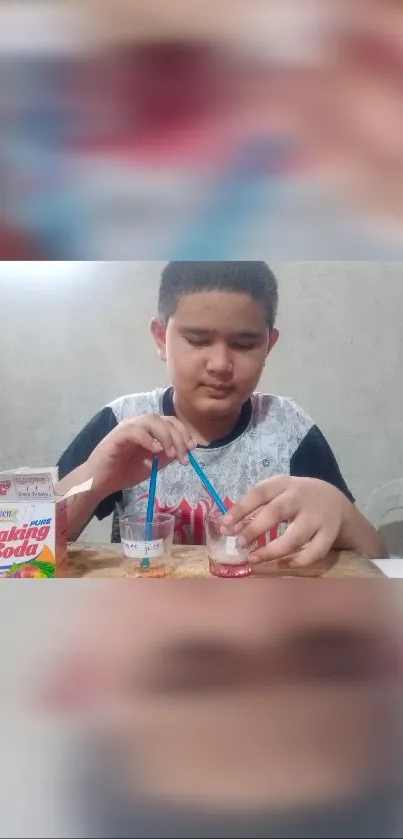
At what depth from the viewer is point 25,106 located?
0.75m

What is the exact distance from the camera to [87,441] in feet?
3.12

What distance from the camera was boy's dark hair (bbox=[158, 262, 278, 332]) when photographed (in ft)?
2.91

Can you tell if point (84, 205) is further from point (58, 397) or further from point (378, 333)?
point (378, 333)

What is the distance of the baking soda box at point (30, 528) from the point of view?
82 cm

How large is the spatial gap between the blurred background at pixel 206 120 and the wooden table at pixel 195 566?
1.45 feet

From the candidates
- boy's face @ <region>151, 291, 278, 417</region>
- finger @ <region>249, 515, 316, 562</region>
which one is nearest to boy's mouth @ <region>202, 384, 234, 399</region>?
boy's face @ <region>151, 291, 278, 417</region>

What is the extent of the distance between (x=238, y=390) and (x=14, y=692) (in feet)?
1.73

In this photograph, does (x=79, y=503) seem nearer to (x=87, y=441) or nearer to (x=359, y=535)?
(x=87, y=441)

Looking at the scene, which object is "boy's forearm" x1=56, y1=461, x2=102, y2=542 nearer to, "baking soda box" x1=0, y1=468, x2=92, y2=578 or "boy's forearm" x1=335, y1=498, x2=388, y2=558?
"baking soda box" x1=0, y1=468, x2=92, y2=578

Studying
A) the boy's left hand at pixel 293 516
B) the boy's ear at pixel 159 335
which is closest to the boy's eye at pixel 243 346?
the boy's ear at pixel 159 335

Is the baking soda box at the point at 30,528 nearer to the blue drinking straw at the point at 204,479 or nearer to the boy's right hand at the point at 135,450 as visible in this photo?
the boy's right hand at the point at 135,450

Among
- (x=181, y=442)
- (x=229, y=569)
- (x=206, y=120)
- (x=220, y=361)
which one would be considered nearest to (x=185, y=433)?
(x=181, y=442)

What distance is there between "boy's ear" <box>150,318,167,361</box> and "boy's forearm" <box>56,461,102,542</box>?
0.21m

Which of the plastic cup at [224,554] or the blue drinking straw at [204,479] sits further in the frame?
the blue drinking straw at [204,479]
